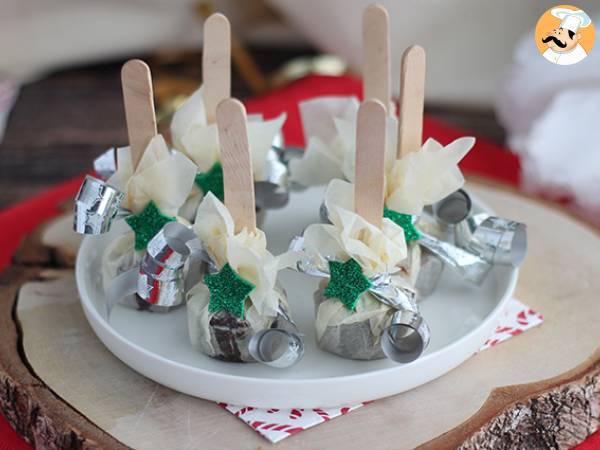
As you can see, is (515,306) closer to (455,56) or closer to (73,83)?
(455,56)

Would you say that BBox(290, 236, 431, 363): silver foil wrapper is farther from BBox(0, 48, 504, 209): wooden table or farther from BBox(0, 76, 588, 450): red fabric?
BBox(0, 48, 504, 209): wooden table

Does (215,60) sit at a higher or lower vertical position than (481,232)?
higher

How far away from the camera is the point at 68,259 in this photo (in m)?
1.00

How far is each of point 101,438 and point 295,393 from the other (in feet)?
0.52

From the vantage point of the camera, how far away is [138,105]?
814 mm

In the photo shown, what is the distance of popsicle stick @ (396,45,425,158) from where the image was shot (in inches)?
31.5

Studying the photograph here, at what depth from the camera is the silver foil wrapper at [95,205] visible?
800mm

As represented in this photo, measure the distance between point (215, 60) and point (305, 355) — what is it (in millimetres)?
300

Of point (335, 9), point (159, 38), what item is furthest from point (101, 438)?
point (159, 38)

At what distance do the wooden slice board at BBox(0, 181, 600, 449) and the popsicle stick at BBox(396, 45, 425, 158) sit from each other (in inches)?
8.1

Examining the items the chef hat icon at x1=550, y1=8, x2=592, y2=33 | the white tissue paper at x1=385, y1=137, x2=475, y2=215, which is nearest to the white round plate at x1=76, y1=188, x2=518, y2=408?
the white tissue paper at x1=385, y1=137, x2=475, y2=215

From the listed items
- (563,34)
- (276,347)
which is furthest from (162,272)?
(563,34)

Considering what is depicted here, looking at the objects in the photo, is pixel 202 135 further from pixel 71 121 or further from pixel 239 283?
pixel 71 121

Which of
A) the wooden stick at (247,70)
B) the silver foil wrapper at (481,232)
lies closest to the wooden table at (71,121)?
the wooden stick at (247,70)
